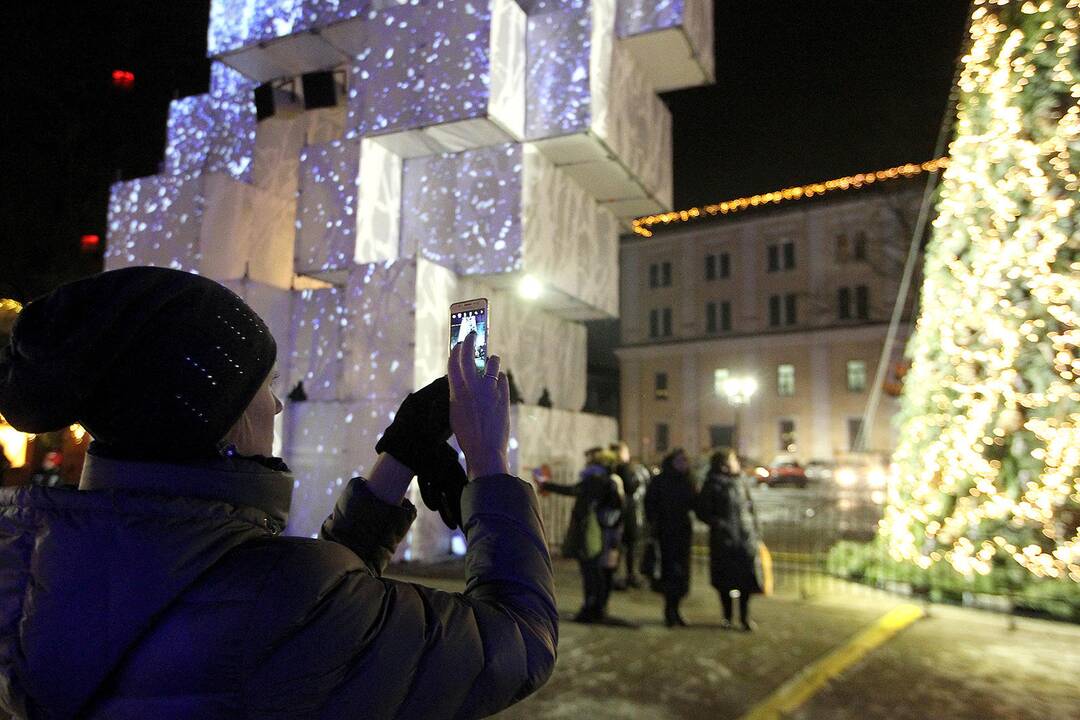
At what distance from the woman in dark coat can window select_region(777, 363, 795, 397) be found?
1361 inches

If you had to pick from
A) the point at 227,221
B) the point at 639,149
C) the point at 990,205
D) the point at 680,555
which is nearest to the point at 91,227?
the point at 227,221

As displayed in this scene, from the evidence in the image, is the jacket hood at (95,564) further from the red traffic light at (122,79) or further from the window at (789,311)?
the window at (789,311)

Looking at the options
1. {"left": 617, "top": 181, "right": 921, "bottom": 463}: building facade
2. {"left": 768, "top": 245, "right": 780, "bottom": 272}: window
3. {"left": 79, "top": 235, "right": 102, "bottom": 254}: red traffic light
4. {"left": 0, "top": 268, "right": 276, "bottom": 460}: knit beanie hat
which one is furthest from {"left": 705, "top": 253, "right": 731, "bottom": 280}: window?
{"left": 0, "top": 268, "right": 276, "bottom": 460}: knit beanie hat

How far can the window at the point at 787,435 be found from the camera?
3966 centimetres

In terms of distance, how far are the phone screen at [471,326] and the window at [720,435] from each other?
4105 cm

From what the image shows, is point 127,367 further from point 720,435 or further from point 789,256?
point 789,256

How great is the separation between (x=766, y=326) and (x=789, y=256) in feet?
13.4

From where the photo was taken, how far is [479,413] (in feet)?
4.51

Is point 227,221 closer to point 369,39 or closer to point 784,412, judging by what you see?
point 369,39

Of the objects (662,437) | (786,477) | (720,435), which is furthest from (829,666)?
(662,437)

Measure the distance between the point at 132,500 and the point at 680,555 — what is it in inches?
264

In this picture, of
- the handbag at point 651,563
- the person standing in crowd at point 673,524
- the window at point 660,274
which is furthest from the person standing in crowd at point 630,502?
the window at point 660,274

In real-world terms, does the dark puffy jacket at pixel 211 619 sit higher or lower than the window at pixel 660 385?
lower

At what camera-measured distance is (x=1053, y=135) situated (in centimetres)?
740
